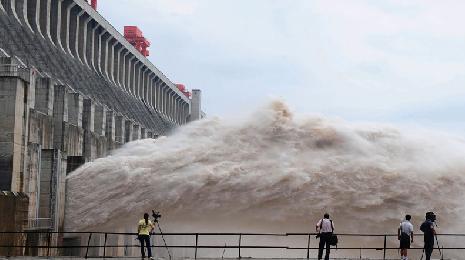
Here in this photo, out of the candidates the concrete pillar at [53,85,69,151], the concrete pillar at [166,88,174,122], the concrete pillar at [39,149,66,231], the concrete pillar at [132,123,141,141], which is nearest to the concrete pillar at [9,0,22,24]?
the concrete pillar at [132,123,141,141]

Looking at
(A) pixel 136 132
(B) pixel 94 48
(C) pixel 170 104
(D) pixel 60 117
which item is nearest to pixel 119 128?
(A) pixel 136 132

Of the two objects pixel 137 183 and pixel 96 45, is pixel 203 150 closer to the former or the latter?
pixel 137 183

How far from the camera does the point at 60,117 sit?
44156mm

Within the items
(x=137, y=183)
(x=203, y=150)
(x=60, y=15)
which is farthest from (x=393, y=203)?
(x=60, y=15)

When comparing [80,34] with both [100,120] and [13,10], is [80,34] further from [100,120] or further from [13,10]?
[100,120]

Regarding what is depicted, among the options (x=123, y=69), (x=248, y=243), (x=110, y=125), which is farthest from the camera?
(x=123, y=69)

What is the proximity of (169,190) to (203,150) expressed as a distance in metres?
2.73

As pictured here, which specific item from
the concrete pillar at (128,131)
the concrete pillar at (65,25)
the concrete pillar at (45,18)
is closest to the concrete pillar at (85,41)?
the concrete pillar at (65,25)

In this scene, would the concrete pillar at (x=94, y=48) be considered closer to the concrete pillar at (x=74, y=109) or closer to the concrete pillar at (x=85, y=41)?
the concrete pillar at (x=85, y=41)

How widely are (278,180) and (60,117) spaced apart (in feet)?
54.8

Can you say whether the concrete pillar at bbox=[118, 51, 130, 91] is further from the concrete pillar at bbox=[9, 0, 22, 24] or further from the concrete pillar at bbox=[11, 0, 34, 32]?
the concrete pillar at bbox=[9, 0, 22, 24]

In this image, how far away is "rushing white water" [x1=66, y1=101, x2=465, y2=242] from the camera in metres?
33.0

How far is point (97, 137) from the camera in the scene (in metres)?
48.6

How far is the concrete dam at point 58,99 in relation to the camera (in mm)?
33125
